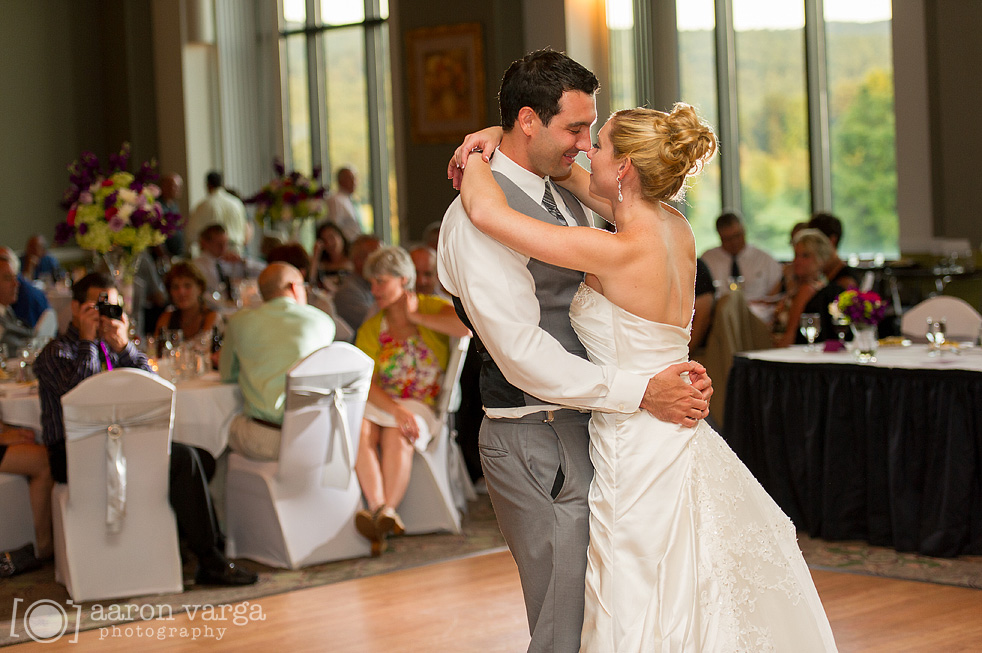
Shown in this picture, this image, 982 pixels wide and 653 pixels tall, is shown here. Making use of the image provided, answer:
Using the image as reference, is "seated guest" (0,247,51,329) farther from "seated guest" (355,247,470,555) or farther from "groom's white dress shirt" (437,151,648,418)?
"groom's white dress shirt" (437,151,648,418)

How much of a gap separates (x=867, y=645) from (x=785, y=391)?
5.02ft

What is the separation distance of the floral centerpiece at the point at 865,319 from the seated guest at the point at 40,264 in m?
6.50

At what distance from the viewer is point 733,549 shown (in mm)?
2299

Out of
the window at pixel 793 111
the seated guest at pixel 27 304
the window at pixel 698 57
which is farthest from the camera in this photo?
the window at pixel 698 57

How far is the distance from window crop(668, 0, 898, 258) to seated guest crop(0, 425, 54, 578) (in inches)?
263

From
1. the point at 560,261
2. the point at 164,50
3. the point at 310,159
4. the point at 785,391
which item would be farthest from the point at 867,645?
the point at 164,50

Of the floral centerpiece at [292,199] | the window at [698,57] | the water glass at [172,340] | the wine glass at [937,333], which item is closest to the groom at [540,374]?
the wine glass at [937,333]

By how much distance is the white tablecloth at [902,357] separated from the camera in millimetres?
4453

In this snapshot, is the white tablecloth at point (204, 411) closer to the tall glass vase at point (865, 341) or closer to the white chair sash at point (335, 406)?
the white chair sash at point (335, 406)

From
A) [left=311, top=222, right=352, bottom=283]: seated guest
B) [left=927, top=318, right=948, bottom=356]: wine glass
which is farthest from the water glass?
[left=927, top=318, right=948, bottom=356]: wine glass

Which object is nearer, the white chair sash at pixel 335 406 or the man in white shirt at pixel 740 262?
the white chair sash at pixel 335 406

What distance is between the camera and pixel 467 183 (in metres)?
2.33

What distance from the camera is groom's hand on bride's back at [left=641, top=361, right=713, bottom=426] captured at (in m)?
2.27

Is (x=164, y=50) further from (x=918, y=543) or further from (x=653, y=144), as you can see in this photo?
(x=653, y=144)
